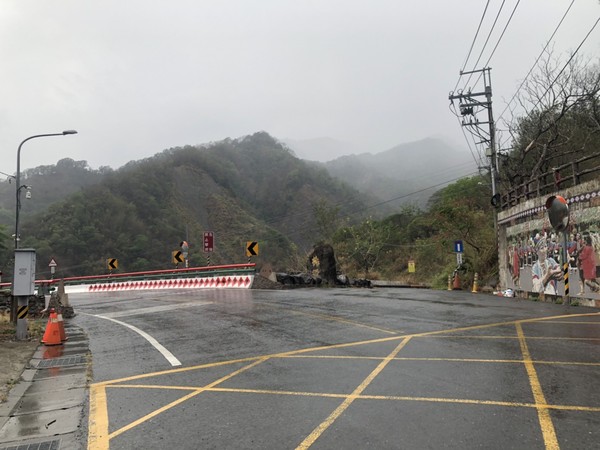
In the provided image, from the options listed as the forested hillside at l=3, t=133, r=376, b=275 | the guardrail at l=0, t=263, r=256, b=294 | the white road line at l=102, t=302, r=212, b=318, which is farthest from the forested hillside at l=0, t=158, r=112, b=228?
the white road line at l=102, t=302, r=212, b=318

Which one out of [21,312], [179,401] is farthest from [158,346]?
[21,312]

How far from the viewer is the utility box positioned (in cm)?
1156

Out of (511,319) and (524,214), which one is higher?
(524,214)

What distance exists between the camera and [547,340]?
812 centimetres

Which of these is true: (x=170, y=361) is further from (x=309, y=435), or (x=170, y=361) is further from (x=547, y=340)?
(x=547, y=340)

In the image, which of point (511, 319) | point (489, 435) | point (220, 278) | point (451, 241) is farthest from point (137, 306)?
point (451, 241)

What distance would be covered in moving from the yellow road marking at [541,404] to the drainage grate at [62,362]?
7.34 metres

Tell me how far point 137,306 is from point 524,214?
15.5 meters

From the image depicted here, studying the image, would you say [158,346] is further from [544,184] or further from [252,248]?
[252,248]

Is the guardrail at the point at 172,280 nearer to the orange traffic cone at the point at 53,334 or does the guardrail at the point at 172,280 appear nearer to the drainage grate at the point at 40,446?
the orange traffic cone at the point at 53,334

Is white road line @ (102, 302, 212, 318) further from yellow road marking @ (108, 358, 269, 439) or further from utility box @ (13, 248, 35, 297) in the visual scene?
yellow road marking @ (108, 358, 269, 439)

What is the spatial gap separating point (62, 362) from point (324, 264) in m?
25.2

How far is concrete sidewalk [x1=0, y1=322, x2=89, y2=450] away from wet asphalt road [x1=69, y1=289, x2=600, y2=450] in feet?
0.77

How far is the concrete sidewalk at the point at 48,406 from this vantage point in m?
4.79
